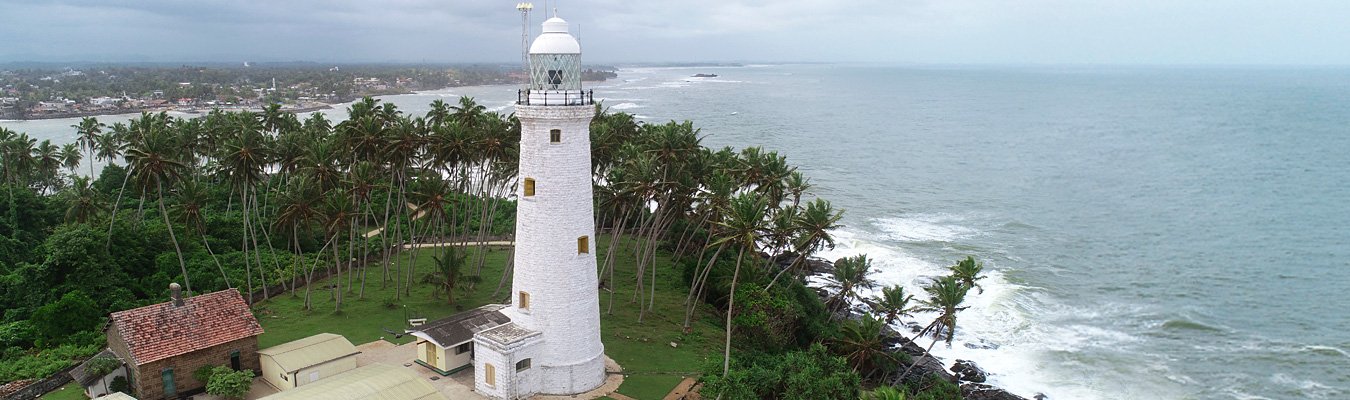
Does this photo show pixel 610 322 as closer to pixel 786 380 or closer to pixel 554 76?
pixel 786 380

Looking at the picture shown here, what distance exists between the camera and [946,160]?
321 feet

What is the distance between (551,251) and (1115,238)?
52.3 metres

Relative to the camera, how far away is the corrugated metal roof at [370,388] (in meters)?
21.8

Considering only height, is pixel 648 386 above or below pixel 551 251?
below

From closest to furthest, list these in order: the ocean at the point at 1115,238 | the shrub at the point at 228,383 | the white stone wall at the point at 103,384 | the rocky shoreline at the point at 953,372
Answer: the shrub at the point at 228,383
the white stone wall at the point at 103,384
the rocky shoreline at the point at 953,372
the ocean at the point at 1115,238

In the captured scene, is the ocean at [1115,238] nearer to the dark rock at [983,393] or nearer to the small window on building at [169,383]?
the dark rock at [983,393]

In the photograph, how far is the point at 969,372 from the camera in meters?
36.8

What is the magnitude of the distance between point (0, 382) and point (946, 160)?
90420mm

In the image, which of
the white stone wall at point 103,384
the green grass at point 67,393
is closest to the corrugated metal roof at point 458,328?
the white stone wall at point 103,384

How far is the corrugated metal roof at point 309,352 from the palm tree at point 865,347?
1873 cm

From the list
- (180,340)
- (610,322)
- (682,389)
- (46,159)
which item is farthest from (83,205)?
(682,389)

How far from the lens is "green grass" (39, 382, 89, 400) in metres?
24.8

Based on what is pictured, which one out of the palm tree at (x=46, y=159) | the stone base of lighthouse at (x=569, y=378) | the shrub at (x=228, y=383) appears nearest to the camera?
the shrub at (x=228, y=383)

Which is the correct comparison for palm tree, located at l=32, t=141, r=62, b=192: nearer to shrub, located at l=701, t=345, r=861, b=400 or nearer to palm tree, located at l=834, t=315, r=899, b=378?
shrub, located at l=701, t=345, r=861, b=400
